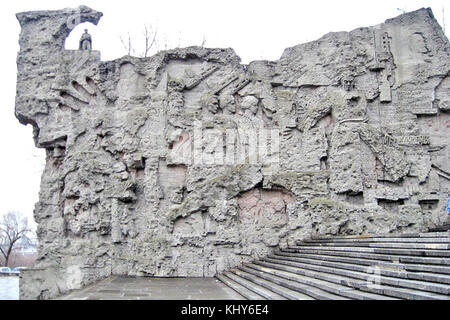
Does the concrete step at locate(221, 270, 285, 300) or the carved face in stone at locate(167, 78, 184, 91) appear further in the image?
the carved face in stone at locate(167, 78, 184, 91)

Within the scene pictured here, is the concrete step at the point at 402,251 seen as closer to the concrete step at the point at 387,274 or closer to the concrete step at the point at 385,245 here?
the concrete step at the point at 385,245

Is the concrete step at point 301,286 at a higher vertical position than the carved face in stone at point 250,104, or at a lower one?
lower

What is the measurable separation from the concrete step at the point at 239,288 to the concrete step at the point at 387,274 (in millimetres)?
1172

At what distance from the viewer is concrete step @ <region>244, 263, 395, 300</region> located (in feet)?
16.6

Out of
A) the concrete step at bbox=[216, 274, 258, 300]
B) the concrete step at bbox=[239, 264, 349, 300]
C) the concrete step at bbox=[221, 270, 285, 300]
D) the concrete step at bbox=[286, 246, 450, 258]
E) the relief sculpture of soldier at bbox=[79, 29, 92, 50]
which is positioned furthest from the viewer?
the relief sculpture of soldier at bbox=[79, 29, 92, 50]

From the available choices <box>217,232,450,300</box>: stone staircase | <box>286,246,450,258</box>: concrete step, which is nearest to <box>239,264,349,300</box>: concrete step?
<box>217,232,450,300</box>: stone staircase

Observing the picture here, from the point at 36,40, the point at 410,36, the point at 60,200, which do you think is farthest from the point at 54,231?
the point at 410,36

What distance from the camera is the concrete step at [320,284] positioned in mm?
5062

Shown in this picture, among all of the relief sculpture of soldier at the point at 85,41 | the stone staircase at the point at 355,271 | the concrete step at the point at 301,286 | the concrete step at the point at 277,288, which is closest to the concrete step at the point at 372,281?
the stone staircase at the point at 355,271

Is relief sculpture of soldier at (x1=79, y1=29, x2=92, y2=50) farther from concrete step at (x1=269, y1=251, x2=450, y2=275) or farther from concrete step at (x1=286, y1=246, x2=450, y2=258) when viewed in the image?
concrete step at (x1=286, y1=246, x2=450, y2=258)

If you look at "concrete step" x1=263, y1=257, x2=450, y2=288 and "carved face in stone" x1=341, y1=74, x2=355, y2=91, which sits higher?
"carved face in stone" x1=341, y1=74, x2=355, y2=91

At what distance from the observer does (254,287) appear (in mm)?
7070

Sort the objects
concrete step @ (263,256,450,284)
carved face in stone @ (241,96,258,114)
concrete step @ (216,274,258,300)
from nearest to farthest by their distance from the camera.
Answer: concrete step @ (263,256,450,284) < concrete step @ (216,274,258,300) < carved face in stone @ (241,96,258,114)
